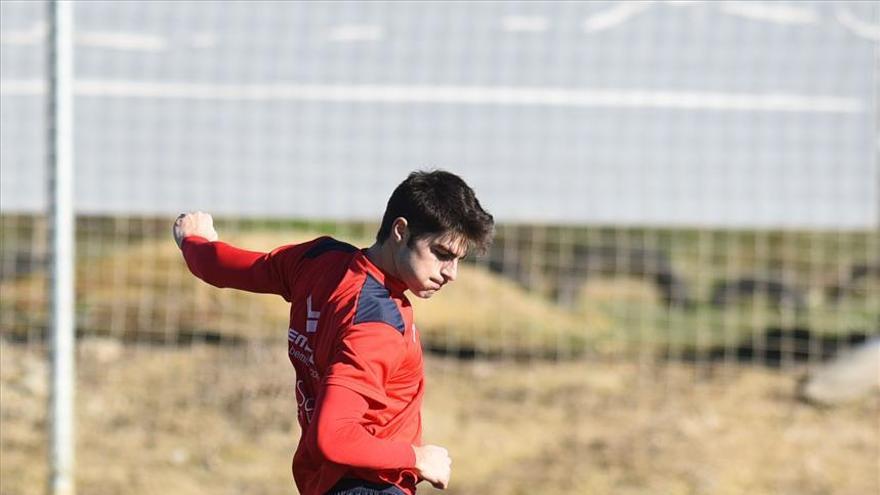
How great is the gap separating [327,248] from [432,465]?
634 mm

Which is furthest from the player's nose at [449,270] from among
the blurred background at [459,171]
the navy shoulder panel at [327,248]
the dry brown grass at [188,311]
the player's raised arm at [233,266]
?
the dry brown grass at [188,311]

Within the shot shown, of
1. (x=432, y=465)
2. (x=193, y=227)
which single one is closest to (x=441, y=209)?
(x=432, y=465)

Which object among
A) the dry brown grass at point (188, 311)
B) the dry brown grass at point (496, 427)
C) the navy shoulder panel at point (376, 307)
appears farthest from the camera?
the dry brown grass at point (188, 311)

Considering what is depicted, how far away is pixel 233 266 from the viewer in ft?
12.0

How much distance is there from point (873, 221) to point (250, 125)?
3.72 meters

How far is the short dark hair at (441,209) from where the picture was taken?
3191 mm

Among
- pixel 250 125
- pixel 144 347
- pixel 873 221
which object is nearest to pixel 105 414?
pixel 144 347

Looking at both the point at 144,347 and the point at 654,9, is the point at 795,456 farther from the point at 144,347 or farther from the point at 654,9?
the point at 144,347

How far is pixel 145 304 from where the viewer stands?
8.66 metres

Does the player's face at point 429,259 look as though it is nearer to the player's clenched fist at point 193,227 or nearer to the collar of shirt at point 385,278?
the collar of shirt at point 385,278

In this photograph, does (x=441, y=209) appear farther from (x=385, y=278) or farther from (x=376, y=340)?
(x=376, y=340)

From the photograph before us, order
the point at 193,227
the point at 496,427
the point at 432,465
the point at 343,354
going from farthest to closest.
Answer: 1. the point at 496,427
2. the point at 193,227
3. the point at 432,465
4. the point at 343,354

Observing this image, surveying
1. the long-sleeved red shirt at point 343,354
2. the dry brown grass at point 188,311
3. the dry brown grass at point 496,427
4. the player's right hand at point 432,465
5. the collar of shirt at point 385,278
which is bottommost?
the dry brown grass at point 496,427

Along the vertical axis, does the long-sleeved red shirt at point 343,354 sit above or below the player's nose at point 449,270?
below
